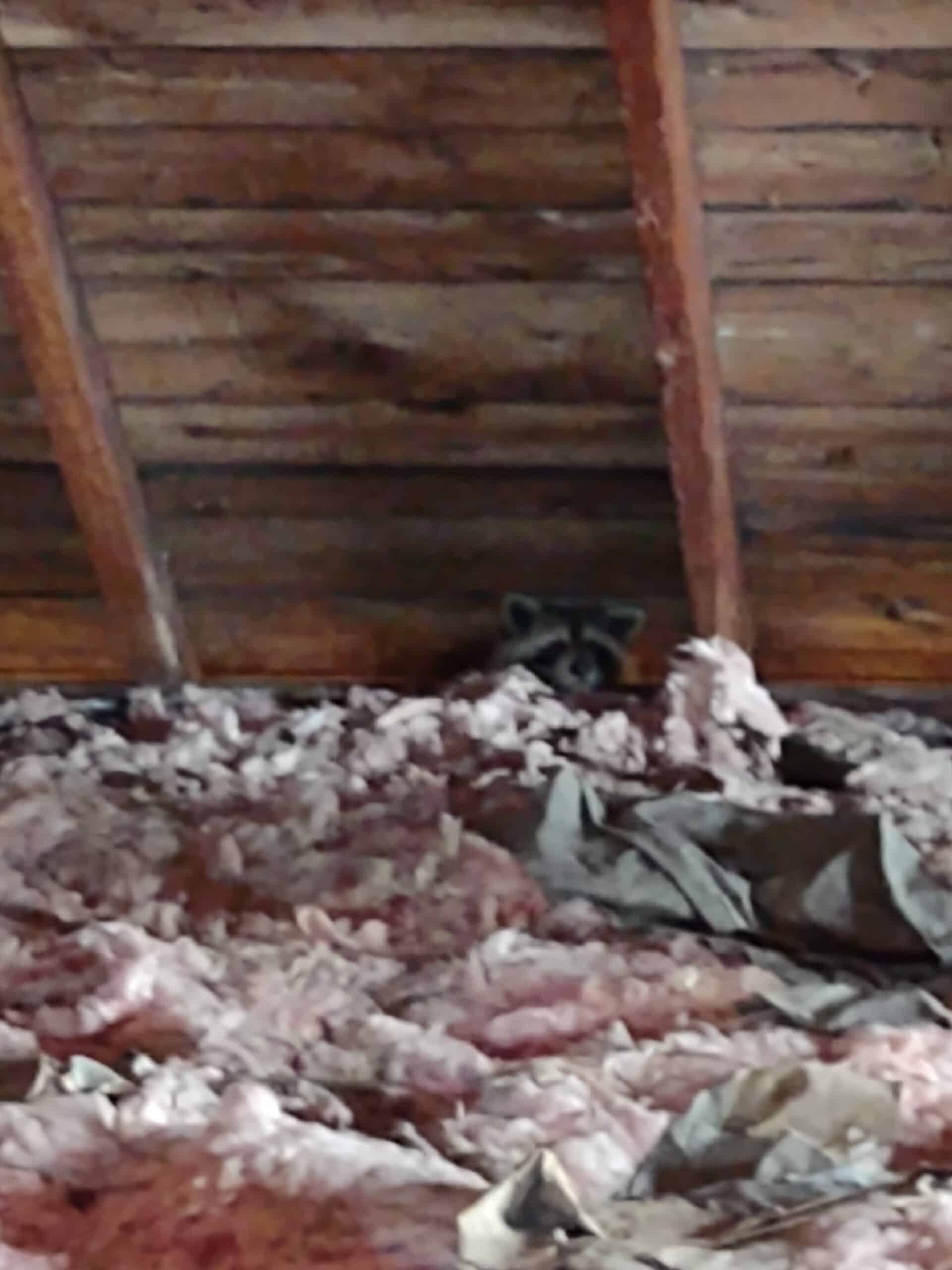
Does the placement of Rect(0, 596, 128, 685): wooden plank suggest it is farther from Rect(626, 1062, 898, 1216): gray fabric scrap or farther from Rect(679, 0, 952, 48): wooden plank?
Rect(626, 1062, 898, 1216): gray fabric scrap

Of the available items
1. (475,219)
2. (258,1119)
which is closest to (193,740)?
(475,219)

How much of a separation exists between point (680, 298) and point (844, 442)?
35cm

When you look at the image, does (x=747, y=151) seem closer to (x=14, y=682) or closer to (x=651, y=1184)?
(x=651, y=1184)

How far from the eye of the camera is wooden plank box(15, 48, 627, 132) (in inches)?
69.1

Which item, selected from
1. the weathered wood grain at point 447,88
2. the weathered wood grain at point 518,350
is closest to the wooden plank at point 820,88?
the weathered wood grain at point 447,88

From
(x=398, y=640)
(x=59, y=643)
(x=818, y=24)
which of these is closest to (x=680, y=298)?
(x=818, y=24)

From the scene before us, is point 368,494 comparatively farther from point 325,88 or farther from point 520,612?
point 325,88

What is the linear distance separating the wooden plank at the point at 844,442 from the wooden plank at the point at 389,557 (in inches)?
6.6

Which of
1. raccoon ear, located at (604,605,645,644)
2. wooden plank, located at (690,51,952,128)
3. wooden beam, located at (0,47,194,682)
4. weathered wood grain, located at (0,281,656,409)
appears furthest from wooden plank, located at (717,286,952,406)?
wooden beam, located at (0,47,194,682)

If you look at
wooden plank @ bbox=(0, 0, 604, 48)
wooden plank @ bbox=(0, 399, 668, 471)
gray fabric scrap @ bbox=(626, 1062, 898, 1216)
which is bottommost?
gray fabric scrap @ bbox=(626, 1062, 898, 1216)

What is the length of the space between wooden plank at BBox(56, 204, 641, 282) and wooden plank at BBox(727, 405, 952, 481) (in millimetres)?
263

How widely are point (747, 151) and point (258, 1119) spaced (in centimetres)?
106

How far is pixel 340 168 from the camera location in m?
1.86

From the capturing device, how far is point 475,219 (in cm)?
190
